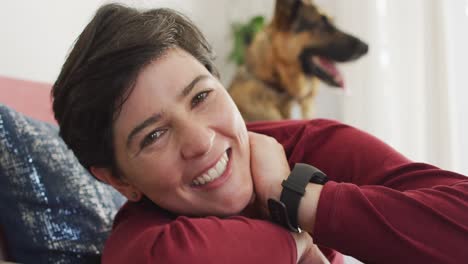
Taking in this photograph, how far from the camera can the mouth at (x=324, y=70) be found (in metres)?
2.24

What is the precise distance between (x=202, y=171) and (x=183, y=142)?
49 millimetres

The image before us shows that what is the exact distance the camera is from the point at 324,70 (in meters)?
2.26

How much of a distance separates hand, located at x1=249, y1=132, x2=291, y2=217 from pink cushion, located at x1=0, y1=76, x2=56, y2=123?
2.08 feet

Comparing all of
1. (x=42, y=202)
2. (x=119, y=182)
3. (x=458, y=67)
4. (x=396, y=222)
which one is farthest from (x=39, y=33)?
(x=458, y=67)

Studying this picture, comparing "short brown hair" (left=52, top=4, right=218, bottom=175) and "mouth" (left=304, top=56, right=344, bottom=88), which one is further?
"mouth" (left=304, top=56, right=344, bottom=88)

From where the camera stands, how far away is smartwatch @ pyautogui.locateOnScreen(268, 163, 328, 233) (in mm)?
654

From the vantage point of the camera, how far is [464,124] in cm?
190

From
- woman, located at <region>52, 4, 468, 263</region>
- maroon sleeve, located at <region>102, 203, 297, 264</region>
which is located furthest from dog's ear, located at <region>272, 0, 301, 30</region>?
maroon sleeve, located at <region>102, 203, 297, 264</region>

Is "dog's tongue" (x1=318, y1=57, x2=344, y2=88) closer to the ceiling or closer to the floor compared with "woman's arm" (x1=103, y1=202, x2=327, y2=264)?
closer to the floor

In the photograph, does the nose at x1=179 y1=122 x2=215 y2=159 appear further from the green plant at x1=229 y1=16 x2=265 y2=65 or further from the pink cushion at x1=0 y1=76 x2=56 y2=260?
the green plant at x1=229 y1=16 x2=265 y2=65

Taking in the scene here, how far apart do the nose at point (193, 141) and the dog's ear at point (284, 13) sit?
5.16ft

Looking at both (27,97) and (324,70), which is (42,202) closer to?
(27,97)

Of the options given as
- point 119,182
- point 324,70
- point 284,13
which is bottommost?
point 324,70

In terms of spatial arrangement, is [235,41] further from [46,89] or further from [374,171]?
[374,171]
